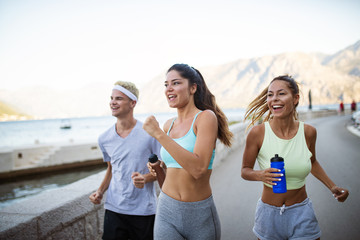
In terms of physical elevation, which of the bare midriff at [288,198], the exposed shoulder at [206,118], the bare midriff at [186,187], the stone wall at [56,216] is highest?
the exposed shoulder at [206,118]

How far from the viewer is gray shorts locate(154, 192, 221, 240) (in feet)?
6.29

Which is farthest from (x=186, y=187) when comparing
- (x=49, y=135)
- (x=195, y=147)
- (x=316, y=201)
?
(x=49, y=135)

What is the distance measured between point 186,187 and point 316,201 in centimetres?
447

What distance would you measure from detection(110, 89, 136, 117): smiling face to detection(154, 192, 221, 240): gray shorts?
1.31 metres

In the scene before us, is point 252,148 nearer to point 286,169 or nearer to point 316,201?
point 286,169

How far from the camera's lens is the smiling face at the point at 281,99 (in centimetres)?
239

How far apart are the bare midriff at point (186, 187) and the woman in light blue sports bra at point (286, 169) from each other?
1.72ft

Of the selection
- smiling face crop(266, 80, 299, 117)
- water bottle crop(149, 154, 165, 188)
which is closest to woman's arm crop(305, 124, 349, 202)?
smiling face crop(266, 80, 299, 117)

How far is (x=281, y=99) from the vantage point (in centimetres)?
240

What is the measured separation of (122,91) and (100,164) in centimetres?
2467

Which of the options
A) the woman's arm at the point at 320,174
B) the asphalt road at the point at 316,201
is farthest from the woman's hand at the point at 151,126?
the asphalt road at the point at 316,201

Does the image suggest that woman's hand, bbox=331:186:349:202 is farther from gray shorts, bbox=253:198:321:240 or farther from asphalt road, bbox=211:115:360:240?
asphalt road, bbox=211:115:360:240

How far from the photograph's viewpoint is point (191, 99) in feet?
7.38

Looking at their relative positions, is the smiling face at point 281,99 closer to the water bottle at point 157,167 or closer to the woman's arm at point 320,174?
the woman's arm at point 320,174
